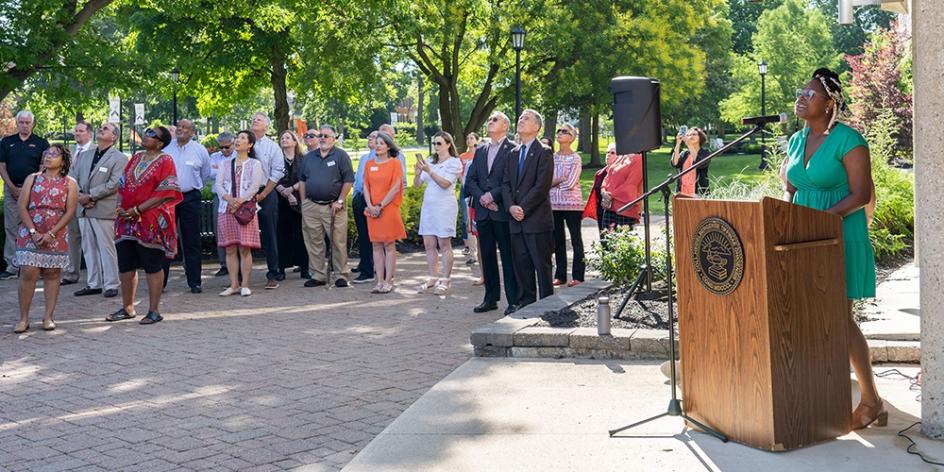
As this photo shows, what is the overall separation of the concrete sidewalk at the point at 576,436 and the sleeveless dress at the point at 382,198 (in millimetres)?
5477

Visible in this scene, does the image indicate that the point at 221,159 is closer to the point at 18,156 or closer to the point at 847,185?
the point at 18,156

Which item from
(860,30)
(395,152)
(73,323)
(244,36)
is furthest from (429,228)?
(860,30)

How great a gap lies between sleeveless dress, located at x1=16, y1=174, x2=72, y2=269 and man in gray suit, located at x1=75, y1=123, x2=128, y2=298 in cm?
225

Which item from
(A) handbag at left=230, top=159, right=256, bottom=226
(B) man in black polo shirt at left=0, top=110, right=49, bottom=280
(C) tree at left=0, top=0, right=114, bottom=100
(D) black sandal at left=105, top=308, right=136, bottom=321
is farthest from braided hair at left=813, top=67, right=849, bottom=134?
(C) tree at left=0, top=0, right=114, bottom=100

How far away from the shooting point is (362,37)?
97.3 ft

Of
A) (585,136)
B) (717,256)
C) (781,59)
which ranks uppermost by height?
(781,59)

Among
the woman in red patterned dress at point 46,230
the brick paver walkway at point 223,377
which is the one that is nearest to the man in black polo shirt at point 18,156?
the brick paver walkway at point 223,377

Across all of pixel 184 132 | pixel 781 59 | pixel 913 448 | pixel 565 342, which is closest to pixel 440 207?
pixel 184 132

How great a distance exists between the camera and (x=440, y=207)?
12672 mm

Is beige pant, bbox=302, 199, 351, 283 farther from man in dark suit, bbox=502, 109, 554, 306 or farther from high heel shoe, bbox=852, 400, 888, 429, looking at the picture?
high heel shoe, bbox=852, 400, 888, 429

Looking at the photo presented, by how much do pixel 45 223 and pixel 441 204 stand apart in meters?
4.40

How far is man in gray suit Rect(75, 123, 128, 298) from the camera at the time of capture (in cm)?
1264

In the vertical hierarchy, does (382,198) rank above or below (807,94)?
below

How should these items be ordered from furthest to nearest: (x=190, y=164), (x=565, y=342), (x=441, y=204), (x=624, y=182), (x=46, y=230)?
(x=190, y=164), (x=441, y=204), (x=624, y=182), (x=46, y=230), (x=565, y=342)
